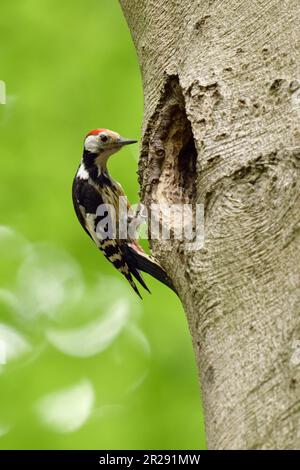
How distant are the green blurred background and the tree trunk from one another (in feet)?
5.60

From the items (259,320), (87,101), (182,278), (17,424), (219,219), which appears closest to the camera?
(259,320)

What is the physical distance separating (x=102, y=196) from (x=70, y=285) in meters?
0.56

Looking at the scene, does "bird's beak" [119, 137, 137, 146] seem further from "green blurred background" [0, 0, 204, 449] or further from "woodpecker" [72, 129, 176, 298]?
"green blurred background" [0, 0, 204, 449]

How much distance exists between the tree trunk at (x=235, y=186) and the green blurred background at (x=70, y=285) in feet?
5.60

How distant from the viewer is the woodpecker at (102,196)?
4.31 m

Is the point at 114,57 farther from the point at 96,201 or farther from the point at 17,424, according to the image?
the point at 17,424

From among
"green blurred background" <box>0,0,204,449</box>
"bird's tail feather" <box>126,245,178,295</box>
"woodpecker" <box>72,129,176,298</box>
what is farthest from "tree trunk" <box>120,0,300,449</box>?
"green blurred background" <box>0,0,204,449</box>

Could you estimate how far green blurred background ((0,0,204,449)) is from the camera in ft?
13.8

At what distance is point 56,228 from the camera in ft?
14.9

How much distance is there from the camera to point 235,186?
221cm

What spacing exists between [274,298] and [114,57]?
3276mm

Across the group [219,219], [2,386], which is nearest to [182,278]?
[219,219]

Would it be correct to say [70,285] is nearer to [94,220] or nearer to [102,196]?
[94,220]

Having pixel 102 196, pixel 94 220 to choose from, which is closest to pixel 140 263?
pixel 94 220
